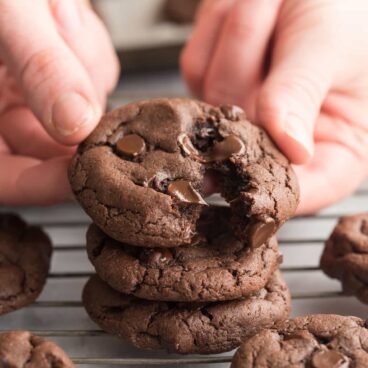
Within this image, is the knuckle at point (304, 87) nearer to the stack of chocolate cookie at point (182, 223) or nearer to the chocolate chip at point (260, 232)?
the stack of chocolate cookie at point (182, 223)

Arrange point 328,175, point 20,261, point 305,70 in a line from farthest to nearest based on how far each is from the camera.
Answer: point 328,175 → point 305,70 → point 20,261

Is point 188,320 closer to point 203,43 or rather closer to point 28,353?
point 28,353

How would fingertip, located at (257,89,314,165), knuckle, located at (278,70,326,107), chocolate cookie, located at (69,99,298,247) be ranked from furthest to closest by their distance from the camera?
knuckle, located at (278,70,326,107)
fingertip, located at (257,89,314,165)
chocolate cookie, located at (69,99,298,247)

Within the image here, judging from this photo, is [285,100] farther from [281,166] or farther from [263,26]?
[263,26]

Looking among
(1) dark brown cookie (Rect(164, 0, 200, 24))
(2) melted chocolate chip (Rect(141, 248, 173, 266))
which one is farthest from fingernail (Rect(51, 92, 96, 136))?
(1) dark brown cookie (Rect(164, 0, 200, 24))

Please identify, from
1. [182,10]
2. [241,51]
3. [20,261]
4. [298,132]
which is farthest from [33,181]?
[182,10]

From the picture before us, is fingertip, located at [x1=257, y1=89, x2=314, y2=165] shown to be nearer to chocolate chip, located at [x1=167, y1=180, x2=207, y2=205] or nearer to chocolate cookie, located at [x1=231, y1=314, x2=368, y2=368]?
chocolate chip, located at [x1=167, y1=180, x2=207, y2=205]

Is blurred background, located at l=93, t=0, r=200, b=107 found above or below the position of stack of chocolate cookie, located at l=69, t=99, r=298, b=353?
below

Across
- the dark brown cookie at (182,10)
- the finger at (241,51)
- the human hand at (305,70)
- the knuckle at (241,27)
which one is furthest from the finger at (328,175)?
the dark brown cookie at (182,10)
